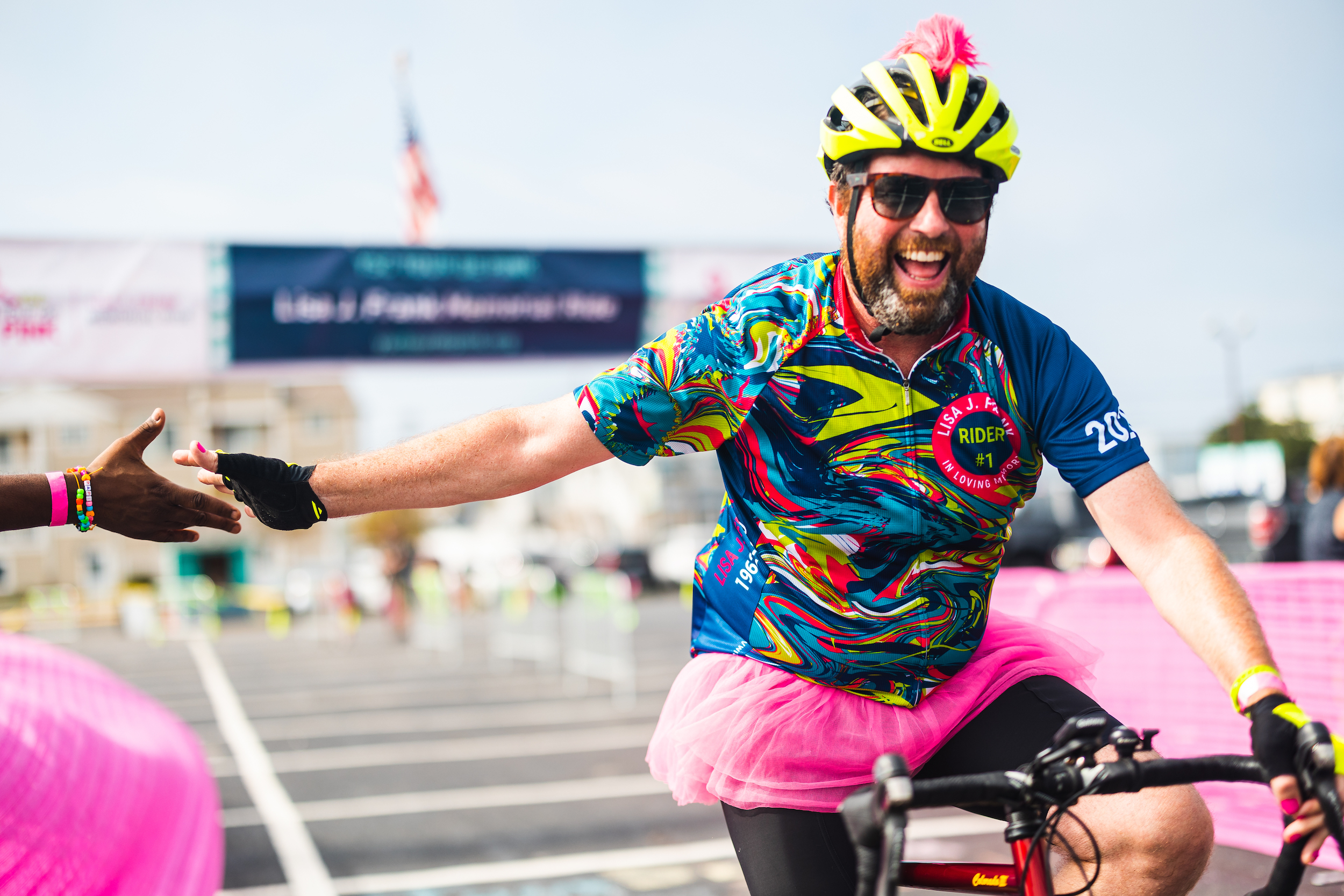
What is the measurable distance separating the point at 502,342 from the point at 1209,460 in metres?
30.1

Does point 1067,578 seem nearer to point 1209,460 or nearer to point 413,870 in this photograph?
point 413,870

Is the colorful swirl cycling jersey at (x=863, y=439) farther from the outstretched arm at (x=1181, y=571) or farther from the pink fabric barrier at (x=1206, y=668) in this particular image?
the pink fabric barrier at (x=1206, y=668)

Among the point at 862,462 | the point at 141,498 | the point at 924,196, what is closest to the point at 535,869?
the point at 141,498

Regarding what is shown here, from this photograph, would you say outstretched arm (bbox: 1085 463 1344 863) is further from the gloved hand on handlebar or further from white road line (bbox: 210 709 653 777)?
white road line (bbox: 210 709 653 777)

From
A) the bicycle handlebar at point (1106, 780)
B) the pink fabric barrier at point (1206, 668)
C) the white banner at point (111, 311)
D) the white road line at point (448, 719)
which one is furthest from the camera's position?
the white road line at point (448, 719)

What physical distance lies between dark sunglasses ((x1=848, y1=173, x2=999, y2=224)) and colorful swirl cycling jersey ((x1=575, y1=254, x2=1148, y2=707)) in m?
0.19

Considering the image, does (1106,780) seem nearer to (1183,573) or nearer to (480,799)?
(1183,573)

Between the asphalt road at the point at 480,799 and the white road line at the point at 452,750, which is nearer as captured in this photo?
the asphalt road at the point at 480,799

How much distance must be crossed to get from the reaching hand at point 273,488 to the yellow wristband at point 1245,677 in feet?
5.62

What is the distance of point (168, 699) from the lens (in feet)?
44.5

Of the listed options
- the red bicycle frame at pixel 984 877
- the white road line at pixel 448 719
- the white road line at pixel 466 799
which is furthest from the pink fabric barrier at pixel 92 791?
the white road line at pixel 448 719

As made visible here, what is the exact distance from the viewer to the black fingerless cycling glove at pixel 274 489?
86.4 inches

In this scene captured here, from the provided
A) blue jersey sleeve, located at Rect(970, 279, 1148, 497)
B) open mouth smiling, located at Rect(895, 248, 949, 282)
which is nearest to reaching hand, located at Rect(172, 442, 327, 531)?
open mouth smiling, located at Rect(895, 248, 949, 282)

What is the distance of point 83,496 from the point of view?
238 centimetres
